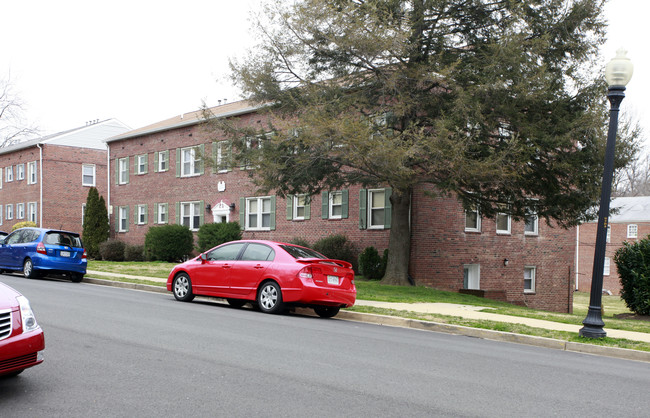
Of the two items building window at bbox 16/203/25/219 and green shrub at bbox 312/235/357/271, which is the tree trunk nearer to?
green shrub at bbox 312/235/357/271

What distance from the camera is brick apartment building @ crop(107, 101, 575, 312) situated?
963 inches

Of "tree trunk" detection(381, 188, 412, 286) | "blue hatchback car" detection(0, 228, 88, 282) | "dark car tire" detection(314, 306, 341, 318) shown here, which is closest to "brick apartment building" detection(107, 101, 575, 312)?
"tree trunk" detection(381, 188, 412, 286)

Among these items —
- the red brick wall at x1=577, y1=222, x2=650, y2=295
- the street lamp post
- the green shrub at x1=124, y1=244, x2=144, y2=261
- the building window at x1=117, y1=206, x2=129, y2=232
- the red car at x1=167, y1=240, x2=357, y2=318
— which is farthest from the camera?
the red brick wall at x1=577, y1=222, x2=650, y2=295

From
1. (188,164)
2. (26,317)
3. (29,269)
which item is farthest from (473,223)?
(26,317)

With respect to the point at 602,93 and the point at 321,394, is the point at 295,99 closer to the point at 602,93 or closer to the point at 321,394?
the point at 602,93

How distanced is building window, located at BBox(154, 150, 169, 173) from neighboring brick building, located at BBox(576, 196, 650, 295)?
34458 millimetres

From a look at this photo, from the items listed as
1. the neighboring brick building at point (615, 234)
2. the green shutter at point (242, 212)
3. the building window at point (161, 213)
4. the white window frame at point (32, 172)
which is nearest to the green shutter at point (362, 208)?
the green shutter at point (242, 212)

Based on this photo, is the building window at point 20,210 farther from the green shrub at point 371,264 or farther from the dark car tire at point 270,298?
the dark car tire at point 270,298

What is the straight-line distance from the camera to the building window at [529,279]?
2906 centimetres

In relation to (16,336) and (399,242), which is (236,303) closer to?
(399,242)

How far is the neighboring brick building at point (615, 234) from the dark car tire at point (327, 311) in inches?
1748

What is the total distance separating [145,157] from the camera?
38188 millimetres

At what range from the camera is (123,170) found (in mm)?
40156

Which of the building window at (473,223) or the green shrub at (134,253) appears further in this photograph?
the green shrub at (134,253)
